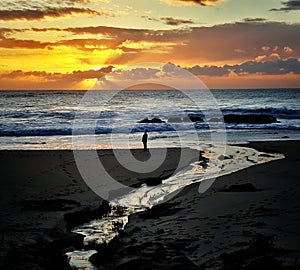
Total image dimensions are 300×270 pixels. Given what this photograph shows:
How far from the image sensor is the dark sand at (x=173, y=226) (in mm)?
7055

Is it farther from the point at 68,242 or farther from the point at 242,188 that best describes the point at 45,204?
the point at 242,188

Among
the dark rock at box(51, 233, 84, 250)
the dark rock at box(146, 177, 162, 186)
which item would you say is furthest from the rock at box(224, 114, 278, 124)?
the dark rock at box(51, 233, 84, 250)

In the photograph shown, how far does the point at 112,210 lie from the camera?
11.2 meters

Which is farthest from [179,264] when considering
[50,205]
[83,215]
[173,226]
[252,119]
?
[252,119]

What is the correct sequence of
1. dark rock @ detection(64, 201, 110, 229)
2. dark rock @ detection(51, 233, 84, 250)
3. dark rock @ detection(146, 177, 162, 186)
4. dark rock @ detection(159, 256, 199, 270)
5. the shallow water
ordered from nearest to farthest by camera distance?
dark rock @ detection(159, 256, 199, 270) → dark rock @ detection(51, 233, 84, 250) → the shallow water → dark rock @ detection(64, 201, 110, 229) → dark rock @ detection(146, 177, 162, 186)

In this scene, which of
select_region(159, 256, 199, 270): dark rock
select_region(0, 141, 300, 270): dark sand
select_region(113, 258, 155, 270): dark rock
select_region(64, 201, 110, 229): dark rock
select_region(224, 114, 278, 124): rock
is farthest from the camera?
select_region(224, 114, 278, 124): rock

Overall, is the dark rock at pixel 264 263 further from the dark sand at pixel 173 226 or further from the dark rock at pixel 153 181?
the dark rock at pixel 153 181

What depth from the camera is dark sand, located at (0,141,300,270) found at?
23.1 feet

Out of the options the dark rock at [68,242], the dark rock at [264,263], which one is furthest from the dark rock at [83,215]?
the dark rock at [264,263]

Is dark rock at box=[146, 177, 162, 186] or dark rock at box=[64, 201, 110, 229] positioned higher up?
dark rock at box=[146, 177, 162, 186]

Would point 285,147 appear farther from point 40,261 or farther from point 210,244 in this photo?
point 40,261

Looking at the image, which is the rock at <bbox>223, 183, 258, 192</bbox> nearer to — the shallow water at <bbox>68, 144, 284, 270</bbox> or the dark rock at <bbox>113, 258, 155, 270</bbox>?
the shallow water at <bbox>68, 144, 284, 270</bbox>

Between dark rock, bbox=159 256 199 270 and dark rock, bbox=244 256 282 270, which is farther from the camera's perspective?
dark rock, bbox=159 256 199 270

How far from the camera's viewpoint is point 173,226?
919 cm
